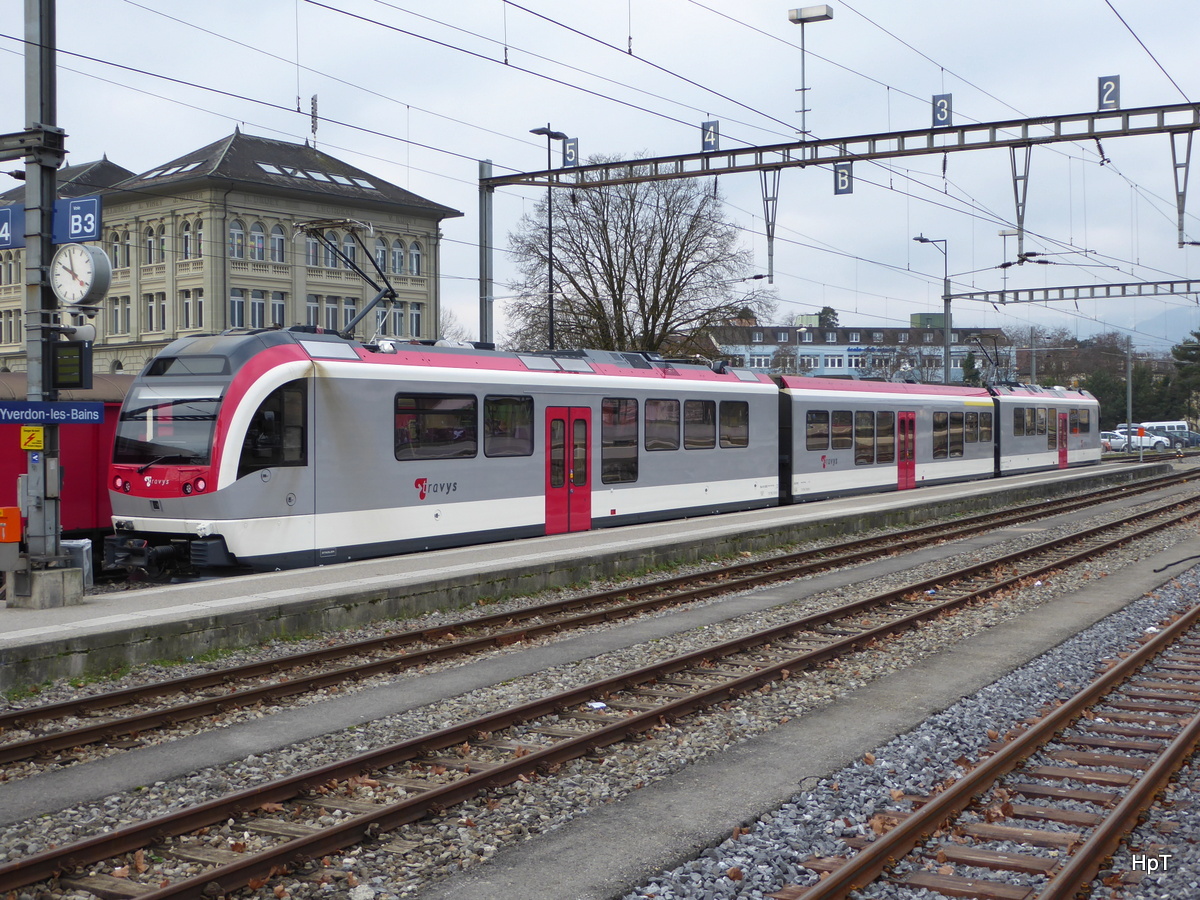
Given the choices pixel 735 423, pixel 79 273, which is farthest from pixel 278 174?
pixel 79 273

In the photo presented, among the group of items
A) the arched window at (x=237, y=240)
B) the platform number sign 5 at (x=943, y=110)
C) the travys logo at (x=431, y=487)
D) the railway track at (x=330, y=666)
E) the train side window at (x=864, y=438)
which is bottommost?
the railway track at (x=330, y=666)

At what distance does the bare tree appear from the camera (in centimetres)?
4378

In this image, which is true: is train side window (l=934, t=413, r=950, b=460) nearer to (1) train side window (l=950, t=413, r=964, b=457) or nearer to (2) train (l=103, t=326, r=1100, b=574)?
(1) train side window (l=950, t=413, r=964, b=457)

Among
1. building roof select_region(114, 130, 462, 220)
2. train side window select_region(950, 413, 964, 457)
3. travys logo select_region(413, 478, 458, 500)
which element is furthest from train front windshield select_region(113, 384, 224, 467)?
building roof select_region(114, 130, 462, 220)

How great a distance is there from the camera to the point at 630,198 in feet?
145

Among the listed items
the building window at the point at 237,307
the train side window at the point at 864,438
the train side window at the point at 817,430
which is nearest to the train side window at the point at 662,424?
the train side window at the point at 817,430

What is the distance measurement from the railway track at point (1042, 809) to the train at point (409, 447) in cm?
876

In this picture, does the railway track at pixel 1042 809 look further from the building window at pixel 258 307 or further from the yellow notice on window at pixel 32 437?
the building window at pixel 258 307

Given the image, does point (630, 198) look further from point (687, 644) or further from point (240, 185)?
point (687, 644)

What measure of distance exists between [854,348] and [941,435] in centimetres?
9223

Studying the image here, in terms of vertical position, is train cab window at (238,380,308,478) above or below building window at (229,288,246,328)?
below

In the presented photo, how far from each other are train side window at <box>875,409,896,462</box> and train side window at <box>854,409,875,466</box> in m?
0.23

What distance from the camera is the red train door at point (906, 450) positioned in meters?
28.9

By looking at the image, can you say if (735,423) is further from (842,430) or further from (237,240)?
(237,240)
